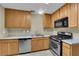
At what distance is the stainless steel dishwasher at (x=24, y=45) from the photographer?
4.21 meters

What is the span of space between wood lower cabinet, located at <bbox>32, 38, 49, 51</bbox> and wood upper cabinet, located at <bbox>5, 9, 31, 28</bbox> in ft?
2.57

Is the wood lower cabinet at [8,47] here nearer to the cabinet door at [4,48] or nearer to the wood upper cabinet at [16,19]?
the cabinet door at [4,48]

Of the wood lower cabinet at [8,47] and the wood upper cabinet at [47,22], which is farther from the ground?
the wood upper cabinet at [47,22]

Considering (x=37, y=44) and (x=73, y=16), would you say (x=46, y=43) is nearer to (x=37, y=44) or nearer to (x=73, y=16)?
(x=37, y=44)

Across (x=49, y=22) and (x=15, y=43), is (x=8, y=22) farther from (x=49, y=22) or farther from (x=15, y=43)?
(x=49, y=22)

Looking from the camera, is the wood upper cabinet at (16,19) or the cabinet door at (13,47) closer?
the cabinet door at (13,47)

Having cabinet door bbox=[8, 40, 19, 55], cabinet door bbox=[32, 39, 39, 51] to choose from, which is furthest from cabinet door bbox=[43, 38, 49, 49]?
cabinet door bbox=[8, 40, 19, 55]

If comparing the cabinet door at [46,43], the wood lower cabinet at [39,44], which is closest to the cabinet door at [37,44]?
the wood lower cabinet at [39,44]

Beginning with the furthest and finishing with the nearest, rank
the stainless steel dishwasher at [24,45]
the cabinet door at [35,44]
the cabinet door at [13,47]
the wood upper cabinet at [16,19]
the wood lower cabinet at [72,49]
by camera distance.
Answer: the cabinet door at [35,44]
the wood upper cabinet at [16,19]
the stainless steel dishwasher at [24,45]
the cabinet door at [13,47]
the wood lower cabinet at [72,49]

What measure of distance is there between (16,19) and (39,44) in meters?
1.52

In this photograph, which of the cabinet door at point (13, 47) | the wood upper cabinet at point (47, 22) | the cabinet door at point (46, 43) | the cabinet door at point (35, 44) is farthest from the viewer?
the wood upper cabinet at point (47, 22)

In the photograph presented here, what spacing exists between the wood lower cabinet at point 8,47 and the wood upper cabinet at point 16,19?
2.50 feet

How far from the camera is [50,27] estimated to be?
557cm

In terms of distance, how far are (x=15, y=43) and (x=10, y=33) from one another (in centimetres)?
81
